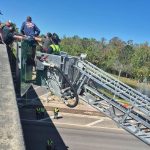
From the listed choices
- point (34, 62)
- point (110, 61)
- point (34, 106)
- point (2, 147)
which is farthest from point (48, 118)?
point (110, 61)

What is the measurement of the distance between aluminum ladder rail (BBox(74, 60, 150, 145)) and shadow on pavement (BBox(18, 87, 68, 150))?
44.1 feet

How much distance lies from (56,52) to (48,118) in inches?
816

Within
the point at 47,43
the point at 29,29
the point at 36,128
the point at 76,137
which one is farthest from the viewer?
the point at 36,128

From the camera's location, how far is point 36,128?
99.8ft

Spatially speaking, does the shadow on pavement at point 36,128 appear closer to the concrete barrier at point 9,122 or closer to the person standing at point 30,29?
the person standing at point 30,29

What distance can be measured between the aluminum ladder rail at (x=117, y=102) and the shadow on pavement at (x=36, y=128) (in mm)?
13447

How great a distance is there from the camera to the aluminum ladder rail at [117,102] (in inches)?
439

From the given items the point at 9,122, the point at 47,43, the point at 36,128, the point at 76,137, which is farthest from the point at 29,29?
the point at 36,128

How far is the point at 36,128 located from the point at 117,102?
19516 millimetres

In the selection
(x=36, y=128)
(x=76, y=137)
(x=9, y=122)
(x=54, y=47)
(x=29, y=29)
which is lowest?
(x=76, y=137)

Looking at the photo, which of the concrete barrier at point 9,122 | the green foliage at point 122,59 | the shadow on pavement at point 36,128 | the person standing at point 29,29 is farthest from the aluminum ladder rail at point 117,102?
the green foliage at point 122,59

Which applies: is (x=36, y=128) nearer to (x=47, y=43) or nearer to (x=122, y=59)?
(x=47, y=43)

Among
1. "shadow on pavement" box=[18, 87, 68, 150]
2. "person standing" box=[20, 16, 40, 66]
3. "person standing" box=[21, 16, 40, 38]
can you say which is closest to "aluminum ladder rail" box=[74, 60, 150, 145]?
"person standing" box=[20, 16, 40, 66]

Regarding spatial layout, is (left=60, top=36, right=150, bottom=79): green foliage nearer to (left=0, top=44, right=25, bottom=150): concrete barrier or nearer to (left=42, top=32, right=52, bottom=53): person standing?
(left=42, top=32, right=52, bottom=53): person standing
